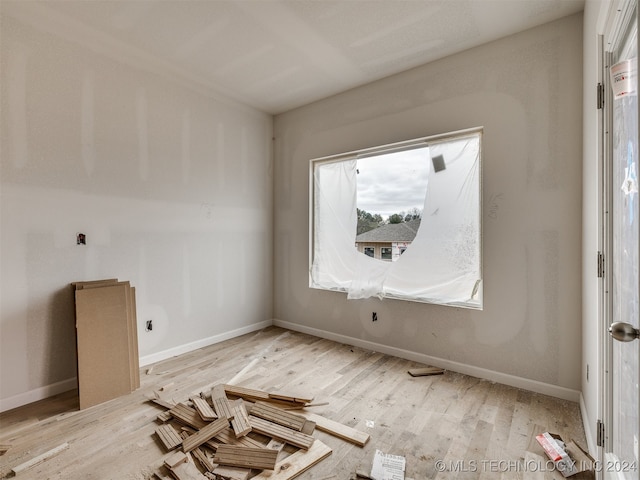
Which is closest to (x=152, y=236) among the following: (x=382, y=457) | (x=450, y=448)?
(x=382, y=457)

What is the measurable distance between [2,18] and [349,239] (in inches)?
139

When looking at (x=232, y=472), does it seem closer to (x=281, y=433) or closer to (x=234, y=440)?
(x=234, y=440)

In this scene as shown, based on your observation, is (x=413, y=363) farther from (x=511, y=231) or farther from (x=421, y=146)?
(x=421, y=146)

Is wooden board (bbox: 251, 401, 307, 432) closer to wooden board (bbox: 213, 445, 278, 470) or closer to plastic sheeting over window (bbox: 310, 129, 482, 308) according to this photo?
wooden board (bbox: 213, 445, 278, 470)

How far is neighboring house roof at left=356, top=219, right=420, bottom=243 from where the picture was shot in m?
3.37

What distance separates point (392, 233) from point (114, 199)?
9.20 feet

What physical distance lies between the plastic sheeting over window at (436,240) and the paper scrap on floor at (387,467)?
161cm

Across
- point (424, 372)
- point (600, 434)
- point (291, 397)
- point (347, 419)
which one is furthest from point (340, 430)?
point (600, 434)

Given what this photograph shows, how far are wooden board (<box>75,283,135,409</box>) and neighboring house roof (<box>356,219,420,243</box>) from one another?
2511 mm

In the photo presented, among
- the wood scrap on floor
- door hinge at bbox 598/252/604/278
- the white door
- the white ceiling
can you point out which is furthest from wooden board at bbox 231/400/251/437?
the white ceiling

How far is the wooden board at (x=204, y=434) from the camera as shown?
6.40 feet

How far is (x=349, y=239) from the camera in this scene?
3881 millimetres

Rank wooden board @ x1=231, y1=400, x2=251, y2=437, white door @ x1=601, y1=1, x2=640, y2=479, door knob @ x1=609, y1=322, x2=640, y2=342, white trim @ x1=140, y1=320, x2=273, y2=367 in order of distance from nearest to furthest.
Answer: door knob @ x1=609, y1=322, x2=640, y2=342 → white door @ x1=601, y1=1, x2=640, y2=479 → wooden board @ x1=231, y1=400, x2=251, y2=437 → white trim @ x1=140, y1=320, x2=273, y2=367

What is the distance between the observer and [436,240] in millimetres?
3148
